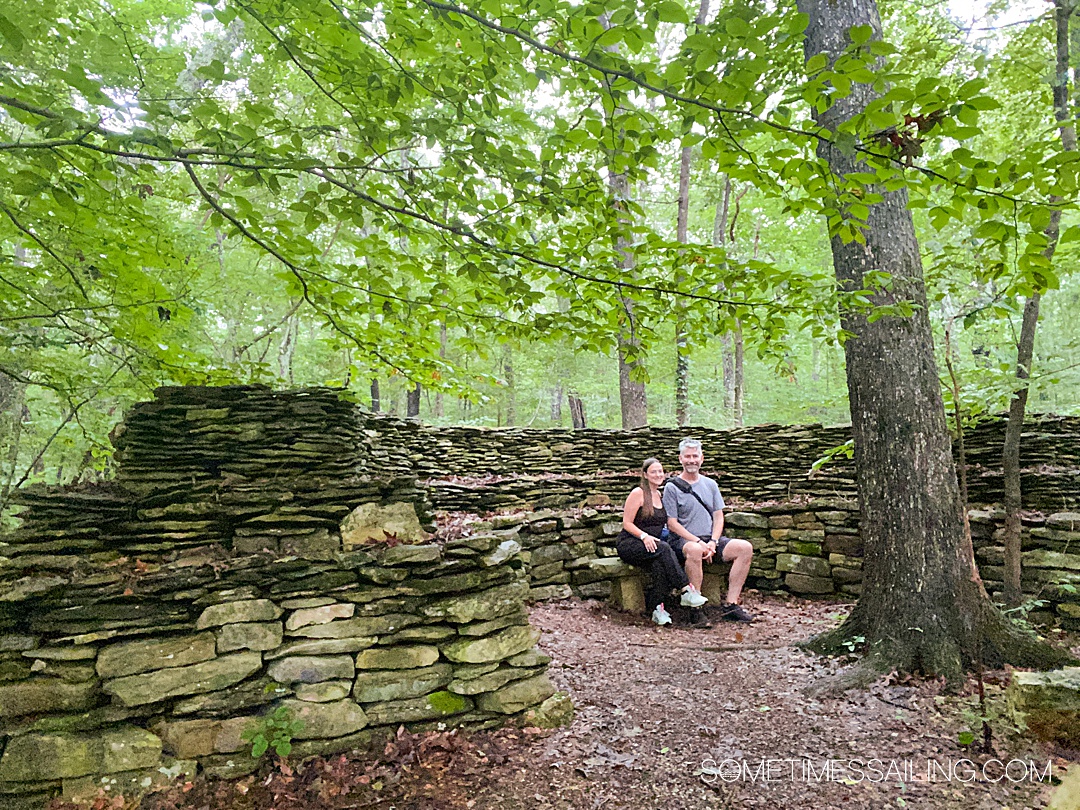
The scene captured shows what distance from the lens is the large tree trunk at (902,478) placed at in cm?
323

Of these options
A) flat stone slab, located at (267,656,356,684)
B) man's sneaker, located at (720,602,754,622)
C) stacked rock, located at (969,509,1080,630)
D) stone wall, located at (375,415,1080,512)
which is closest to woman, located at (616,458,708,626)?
man's sneaker, located at (720,602,754,622)

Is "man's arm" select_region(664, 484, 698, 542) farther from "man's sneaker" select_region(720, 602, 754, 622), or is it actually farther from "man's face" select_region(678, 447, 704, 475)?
"man's sneaker" select_region(720, 602, 754, 622)

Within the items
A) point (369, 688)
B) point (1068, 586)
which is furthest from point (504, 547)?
point (1068, 586)

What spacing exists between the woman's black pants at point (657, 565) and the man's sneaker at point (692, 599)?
0.29 feet

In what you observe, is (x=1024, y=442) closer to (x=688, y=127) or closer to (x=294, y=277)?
(x=688, y=127)

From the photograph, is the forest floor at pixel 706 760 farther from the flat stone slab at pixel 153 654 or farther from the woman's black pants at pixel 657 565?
the woman's black pants at pixel 657 565

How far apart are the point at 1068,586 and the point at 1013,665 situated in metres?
1.01

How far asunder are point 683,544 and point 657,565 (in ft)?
1.01

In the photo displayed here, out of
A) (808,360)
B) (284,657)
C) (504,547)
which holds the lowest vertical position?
(284,657)

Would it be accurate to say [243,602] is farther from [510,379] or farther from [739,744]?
[510,379]

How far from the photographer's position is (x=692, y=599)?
4.80m

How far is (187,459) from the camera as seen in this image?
3.47 m

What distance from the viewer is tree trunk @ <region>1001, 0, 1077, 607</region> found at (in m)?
3.54

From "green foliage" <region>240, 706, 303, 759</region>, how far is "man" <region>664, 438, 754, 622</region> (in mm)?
3328
